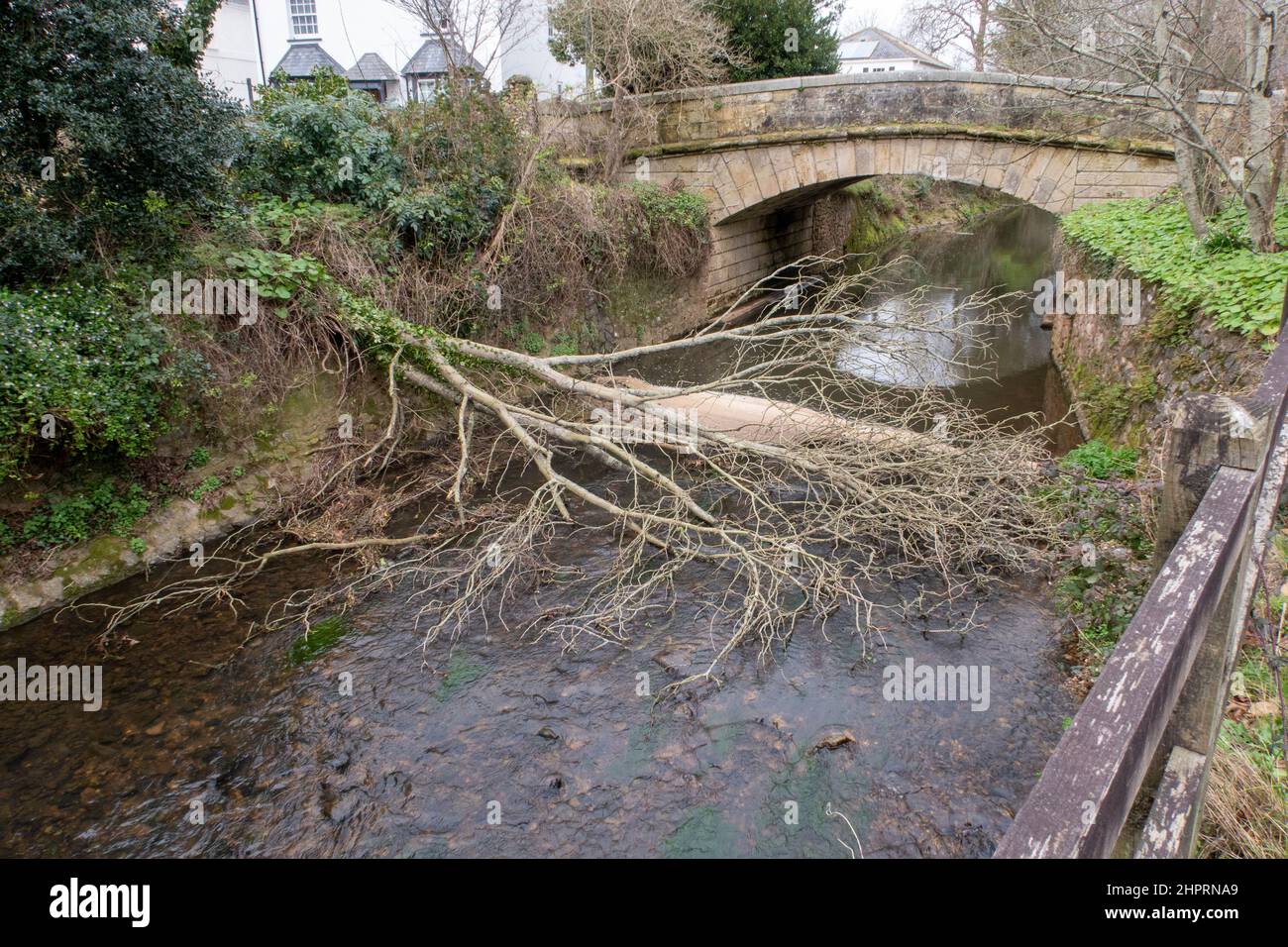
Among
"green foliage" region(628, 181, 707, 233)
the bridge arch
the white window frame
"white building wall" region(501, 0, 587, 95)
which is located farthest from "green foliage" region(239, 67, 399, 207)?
the white window frame

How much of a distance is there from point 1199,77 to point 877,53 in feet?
140

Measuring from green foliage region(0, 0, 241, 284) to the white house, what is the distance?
43525mm

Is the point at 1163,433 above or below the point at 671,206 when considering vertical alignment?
below

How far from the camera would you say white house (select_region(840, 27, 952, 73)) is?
44719 mm

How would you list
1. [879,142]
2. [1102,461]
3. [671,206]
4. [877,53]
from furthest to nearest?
[877,53]
[671,206]
[879,142]
[1102,461]

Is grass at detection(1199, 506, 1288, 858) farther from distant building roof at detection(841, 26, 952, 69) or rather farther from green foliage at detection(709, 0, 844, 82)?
distant building roof at detection(841, 26, 952, 69)

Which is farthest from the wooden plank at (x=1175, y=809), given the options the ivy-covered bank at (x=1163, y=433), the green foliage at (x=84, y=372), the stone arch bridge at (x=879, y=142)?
the stone arch bridge at (x=879, y=142)

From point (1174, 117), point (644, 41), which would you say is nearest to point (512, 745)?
point (1174, 117)

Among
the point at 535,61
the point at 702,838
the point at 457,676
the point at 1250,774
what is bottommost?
the point at 702,838

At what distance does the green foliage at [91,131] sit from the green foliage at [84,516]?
75.7 inches

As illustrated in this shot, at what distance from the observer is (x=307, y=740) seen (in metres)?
5.34

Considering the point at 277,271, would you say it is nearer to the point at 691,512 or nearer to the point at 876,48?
the point at 691,512

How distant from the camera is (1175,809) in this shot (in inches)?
78.4
